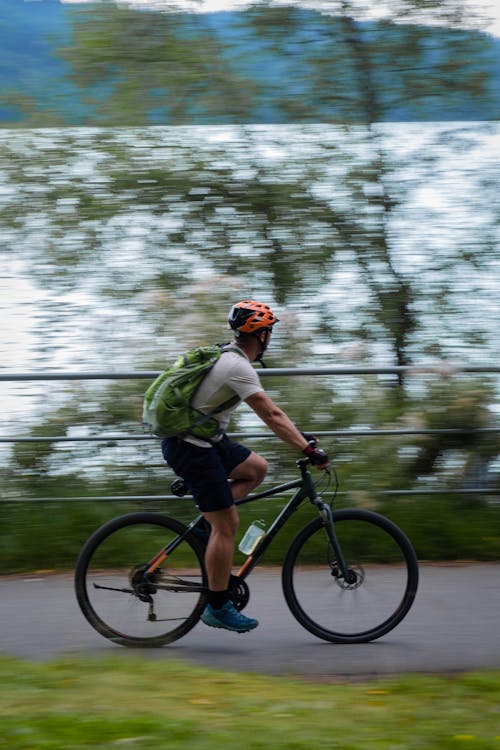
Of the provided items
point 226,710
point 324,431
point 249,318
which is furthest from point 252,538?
point 324,431

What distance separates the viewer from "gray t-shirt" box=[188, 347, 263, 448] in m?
5.65

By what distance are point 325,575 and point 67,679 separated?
1.56m

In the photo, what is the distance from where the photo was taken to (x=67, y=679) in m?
5.19

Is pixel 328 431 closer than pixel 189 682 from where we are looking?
No

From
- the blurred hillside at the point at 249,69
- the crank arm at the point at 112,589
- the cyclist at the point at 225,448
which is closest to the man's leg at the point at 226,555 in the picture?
the cyclist at the point at 225,448

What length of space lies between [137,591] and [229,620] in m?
0.54

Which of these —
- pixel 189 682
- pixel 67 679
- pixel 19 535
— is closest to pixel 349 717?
pixel 189 682

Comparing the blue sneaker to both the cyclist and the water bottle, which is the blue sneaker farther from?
the water bottle

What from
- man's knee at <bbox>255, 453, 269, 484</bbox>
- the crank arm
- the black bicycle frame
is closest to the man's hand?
the black bicycle frame

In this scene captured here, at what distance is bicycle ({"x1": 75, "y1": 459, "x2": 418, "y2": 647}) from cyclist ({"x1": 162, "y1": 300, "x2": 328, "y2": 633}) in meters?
0.12

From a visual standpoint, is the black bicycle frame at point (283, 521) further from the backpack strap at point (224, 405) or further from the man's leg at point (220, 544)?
the backpack strap at point (224, 405)

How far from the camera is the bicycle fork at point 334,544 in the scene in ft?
19.8

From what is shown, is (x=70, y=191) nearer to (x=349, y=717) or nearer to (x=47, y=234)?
(x=47, y=234)

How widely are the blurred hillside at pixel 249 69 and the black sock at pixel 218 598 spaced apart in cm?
565
